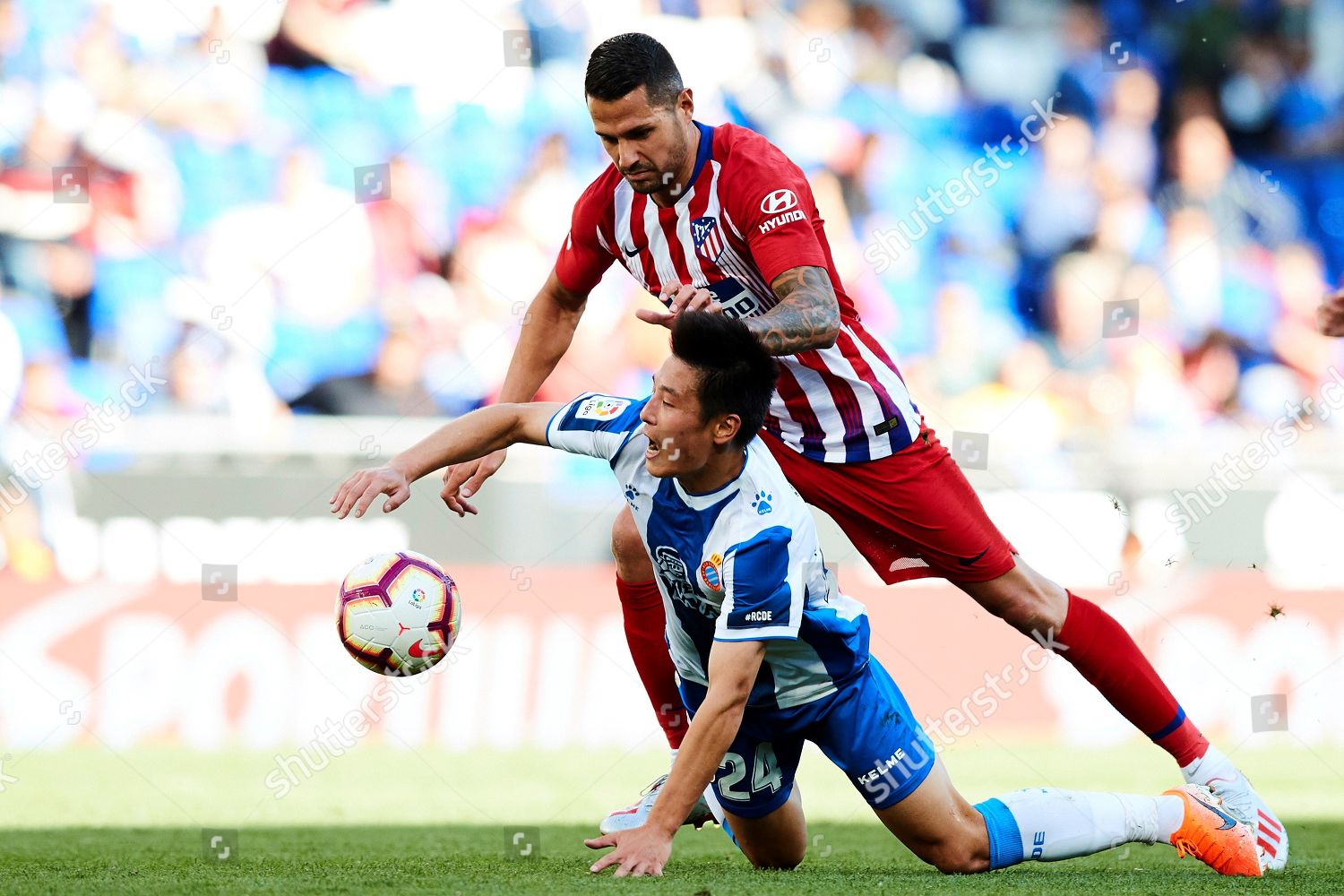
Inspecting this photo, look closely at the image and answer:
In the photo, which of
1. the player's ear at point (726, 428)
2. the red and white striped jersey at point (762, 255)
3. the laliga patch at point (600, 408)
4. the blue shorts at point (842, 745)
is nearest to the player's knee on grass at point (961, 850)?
the blue shorts at point (842, 745)

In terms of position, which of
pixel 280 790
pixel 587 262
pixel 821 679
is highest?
pixel 587 262

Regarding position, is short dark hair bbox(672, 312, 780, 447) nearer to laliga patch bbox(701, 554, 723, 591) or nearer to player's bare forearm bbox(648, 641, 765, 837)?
laliga patch bbox(701, 554, 723, 591)

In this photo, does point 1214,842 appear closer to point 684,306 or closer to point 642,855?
point 642,855

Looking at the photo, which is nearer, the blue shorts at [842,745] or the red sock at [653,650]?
the blue shorts at [842,745]

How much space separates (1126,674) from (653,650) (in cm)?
147

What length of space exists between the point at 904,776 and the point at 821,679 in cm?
34

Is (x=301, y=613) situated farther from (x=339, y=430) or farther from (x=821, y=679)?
(x=821, y=679)

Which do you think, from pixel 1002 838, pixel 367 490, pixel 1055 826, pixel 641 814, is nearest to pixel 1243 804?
pixel 1055 826

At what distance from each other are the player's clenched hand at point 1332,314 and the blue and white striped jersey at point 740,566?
1.36 metres

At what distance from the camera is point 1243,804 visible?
14.8 feet

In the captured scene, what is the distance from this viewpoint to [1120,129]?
11156 millimetres

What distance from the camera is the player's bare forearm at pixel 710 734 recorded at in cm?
355

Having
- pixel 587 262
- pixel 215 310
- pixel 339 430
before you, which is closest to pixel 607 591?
pixel 339 430

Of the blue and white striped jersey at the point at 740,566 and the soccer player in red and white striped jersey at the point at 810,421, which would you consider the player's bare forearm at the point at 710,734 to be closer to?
the blue and white striped jersey at the point at 740,566
